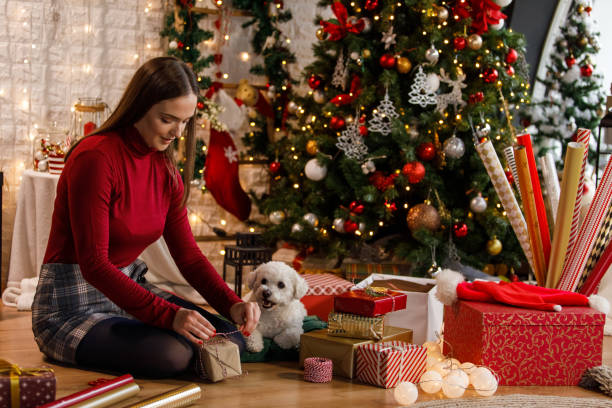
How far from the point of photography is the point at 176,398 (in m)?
1.87

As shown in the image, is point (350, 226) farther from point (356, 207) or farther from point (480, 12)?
point (480, 12)

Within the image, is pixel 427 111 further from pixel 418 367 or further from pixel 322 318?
pixel 418 367

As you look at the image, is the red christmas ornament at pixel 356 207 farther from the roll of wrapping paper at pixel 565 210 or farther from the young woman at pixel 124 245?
the young woman at pixel 124 245

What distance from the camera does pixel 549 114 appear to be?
4727 mm

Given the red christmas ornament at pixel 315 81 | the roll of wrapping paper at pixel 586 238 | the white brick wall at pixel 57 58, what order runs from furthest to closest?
the white brick wall at pixel 57 58 → the red christmas ornament at pixel 315 81 → the roll of wrapping paper at pixel 586 238

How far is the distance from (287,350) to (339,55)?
1.89m

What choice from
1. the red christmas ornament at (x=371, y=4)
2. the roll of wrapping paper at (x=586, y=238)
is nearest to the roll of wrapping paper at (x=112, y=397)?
the roll of wrapping paper at (x=586, y=238)

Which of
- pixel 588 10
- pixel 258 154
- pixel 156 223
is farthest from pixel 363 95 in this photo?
pixel 588 10

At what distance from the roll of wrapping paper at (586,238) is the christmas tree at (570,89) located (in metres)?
2.12

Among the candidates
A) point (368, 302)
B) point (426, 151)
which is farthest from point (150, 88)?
point (426, 151)

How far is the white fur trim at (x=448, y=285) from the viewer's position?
241 centimetres

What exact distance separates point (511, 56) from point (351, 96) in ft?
2.88

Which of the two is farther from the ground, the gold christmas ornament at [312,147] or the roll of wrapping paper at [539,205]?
the gold christmas ornament at [312,147]

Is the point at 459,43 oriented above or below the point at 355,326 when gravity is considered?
above
